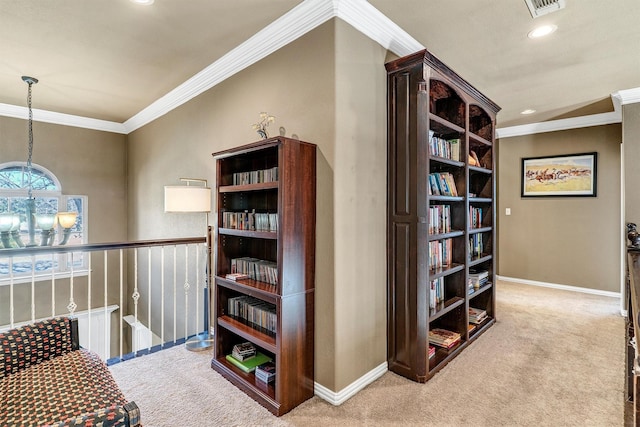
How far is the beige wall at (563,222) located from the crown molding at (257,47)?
14.8 ft

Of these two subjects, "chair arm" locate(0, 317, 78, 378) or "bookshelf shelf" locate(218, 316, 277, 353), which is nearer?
"chair arm" locate(0, 317, 78, 378)

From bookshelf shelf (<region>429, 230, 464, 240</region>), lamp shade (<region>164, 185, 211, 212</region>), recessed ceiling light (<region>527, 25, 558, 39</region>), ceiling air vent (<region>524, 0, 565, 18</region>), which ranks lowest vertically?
bookshelf shelf (<region>429, 230, 464, 240</region>)

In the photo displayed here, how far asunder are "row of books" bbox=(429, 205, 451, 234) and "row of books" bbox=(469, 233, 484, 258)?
26.9 inches

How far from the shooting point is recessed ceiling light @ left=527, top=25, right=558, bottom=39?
8.02 feet

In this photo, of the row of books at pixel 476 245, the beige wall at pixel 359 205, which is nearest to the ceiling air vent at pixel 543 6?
the beige wall at pixel 359 205

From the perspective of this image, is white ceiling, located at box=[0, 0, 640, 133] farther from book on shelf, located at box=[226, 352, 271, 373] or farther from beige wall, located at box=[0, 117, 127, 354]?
book on shelf, located at box=[226, 352, 271, 373]

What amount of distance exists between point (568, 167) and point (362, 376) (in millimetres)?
4662

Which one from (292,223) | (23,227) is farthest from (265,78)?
(23,227)

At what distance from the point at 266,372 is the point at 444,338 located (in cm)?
152

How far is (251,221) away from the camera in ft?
7.97

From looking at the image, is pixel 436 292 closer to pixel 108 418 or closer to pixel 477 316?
pixel 477 316

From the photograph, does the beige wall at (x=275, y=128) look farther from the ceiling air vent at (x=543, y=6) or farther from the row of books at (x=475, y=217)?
the row of books at (x=475, y=217)

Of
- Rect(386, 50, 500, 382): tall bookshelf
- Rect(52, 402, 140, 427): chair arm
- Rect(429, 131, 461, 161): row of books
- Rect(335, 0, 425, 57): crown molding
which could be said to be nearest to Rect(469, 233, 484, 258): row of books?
Rect(386, 50, 500, 382): tall bookshelf

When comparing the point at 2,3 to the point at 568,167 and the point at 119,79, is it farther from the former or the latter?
the point at 568,167
